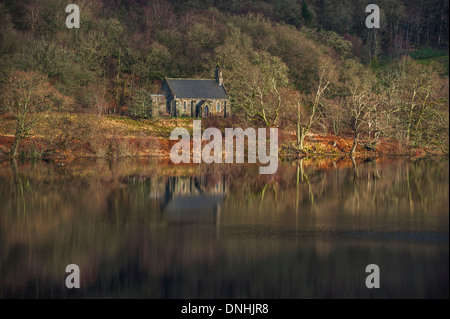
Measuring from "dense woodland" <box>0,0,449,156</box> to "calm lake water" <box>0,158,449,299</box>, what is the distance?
1979 centimetres

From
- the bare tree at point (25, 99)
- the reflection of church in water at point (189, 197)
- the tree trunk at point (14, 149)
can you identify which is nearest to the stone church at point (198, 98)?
the bare tree at point (25, 99)

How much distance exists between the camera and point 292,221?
988 inches

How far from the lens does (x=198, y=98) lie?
75.8m

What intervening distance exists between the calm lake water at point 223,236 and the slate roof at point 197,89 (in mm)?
36712

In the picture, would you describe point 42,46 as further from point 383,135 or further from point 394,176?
point 394,176

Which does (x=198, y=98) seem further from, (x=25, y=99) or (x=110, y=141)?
(x=25, y=99)

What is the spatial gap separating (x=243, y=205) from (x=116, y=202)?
20.7ft

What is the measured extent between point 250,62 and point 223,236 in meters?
54.0

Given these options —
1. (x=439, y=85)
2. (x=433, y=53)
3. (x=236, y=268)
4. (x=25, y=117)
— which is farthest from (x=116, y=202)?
(x=433, y=53)

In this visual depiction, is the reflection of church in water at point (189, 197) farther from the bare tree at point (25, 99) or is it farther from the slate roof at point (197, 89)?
the slate roof at point (197, 89)

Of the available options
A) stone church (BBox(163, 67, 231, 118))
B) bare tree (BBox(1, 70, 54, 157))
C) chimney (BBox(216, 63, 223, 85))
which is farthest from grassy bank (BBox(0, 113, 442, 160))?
chimney (BBox(216, 63, 223, 85))

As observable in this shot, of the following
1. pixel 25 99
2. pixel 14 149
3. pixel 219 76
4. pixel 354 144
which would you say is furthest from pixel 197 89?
pixel 14 149

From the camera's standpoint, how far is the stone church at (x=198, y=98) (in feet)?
246
